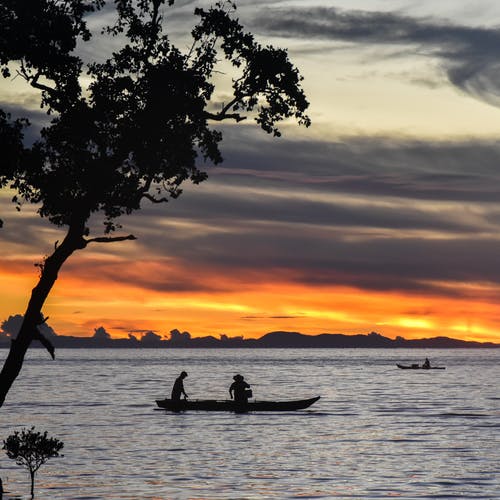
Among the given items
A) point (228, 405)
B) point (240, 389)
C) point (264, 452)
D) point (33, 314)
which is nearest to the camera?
point (33, 314)

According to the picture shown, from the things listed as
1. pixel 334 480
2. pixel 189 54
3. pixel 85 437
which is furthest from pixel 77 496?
pixel 85 437

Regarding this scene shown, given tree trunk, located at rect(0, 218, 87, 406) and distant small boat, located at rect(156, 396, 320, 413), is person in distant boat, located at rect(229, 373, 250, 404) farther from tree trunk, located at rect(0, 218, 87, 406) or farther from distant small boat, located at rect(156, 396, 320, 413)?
tree trunk, located at rect(0, 218, 87, 406)

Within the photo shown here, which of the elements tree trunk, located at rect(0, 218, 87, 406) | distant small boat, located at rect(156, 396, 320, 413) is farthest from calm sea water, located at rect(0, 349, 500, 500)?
tree trunk, located at rect(0, 218, 87, 406)

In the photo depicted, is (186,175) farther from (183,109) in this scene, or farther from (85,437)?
(85,437)

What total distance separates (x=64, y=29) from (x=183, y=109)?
3761 millimetres

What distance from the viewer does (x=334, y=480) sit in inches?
1550

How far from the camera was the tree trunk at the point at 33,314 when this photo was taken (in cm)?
2772

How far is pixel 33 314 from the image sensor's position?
2775 cm

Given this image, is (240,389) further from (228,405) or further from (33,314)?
(33,314)

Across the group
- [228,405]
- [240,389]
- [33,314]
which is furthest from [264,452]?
[33,314]

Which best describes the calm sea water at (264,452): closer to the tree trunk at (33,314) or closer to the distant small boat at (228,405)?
the distant small boat at (228,405)

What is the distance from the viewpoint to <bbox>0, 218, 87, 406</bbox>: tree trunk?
2772cm

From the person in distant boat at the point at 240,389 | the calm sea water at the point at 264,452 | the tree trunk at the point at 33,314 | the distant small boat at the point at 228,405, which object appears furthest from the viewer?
the distant small boat at the point at 228,405

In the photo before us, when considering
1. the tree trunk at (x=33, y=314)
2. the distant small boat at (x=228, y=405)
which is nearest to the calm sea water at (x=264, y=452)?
the distant small boat at (x=228, y=405)
